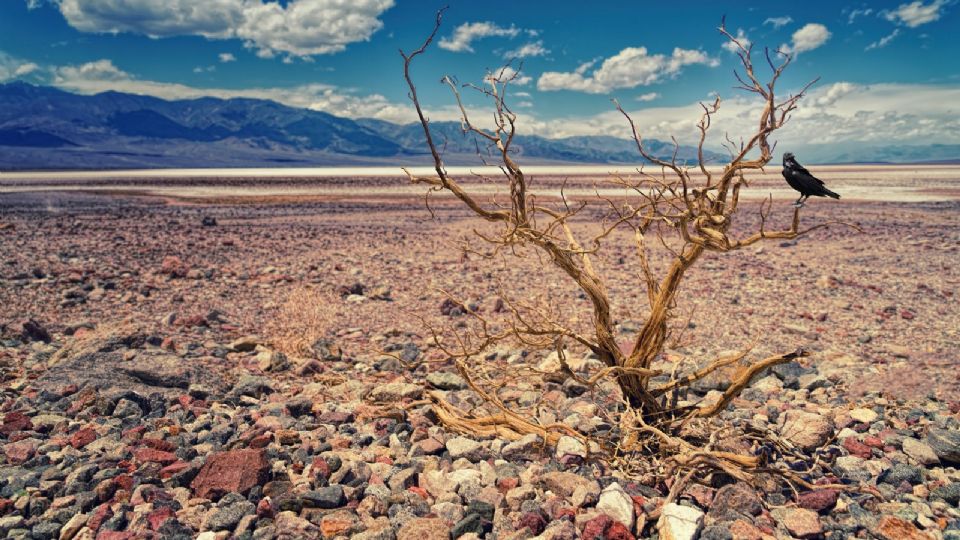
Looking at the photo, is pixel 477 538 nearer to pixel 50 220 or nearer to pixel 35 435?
pixel 35 435

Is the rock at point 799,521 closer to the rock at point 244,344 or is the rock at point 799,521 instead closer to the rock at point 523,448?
the rock at point 523,448

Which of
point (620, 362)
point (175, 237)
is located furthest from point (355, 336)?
point (175, 237)

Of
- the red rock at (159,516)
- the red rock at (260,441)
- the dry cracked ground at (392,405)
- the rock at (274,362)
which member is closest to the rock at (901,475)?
the dry cracked ground at (392,405)

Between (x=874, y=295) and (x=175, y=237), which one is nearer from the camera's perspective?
(x=874, y=295)

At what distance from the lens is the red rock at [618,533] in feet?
10.3

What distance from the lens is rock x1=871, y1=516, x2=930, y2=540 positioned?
3104 millimetres

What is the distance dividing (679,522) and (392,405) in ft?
8.60

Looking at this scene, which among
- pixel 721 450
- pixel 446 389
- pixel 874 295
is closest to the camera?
pixel 721 450

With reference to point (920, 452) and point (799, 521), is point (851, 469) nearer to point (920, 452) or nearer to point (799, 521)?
point (920, 452)

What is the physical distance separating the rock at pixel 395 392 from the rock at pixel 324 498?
1.75m

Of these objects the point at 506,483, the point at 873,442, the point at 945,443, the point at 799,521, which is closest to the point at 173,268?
the point at 506,483

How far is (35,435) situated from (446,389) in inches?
126

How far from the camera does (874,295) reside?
9.19 m

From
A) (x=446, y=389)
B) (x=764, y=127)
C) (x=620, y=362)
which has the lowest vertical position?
(x=446, y=389)
